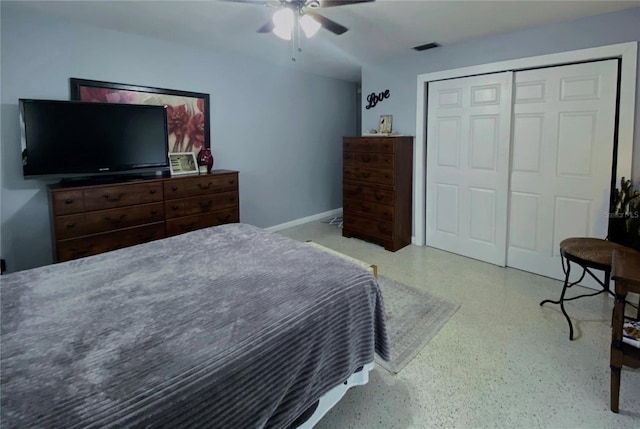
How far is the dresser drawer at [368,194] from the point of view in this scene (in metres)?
4.04

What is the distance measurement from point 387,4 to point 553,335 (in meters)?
2.62

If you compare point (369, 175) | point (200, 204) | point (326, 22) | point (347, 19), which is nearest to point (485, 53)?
point (347, 19)

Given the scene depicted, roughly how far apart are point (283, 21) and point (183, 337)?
6.46ft

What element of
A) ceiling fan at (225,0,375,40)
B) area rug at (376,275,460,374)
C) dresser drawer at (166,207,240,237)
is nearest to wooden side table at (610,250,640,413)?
area rug at (376,275,460,374)

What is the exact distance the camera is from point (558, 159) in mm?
3152

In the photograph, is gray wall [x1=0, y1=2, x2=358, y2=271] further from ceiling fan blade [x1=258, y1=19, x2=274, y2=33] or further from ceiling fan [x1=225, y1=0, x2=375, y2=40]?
ceiling fan [x1=225, y1=0, x2=375, y2=40]

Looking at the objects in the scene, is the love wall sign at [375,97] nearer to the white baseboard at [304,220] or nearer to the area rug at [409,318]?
the white baseboard at [304,220]

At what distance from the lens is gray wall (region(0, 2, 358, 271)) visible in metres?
2.79

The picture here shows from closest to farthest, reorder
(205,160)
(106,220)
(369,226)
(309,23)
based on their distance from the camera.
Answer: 1. (309,23)
2. (106,220)
3. (205,160)
4. (369,226)

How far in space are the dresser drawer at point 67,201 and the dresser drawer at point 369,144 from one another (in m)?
2.87

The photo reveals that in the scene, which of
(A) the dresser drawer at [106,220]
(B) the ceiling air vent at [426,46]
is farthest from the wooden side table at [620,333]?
(A) the dresser drawer at [106,220]

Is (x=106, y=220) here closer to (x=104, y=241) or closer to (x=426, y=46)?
(x=104, y=241)

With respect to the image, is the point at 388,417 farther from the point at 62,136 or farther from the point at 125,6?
the point at 125,6

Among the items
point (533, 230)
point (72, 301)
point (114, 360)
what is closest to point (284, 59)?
point (533, 230)
